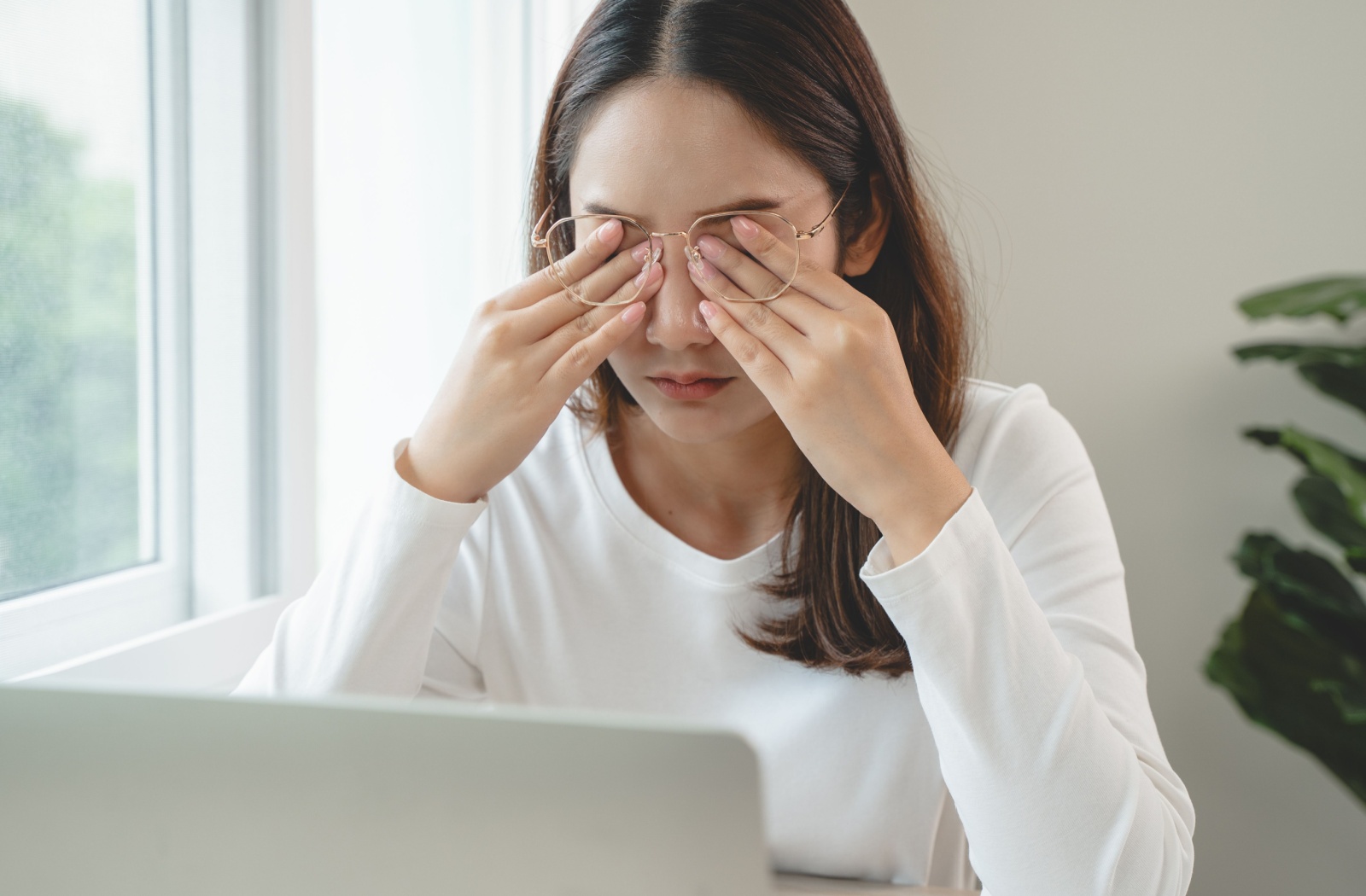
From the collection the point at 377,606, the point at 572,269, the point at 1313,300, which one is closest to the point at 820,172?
the point at 572,269

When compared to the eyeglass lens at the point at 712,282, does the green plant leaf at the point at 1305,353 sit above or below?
below

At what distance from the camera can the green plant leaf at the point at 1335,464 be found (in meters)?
1.91

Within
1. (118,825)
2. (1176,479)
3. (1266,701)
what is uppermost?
(118,825)

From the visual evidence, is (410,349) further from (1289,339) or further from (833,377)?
(1289,339)

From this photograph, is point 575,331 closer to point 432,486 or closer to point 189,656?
point 432,486

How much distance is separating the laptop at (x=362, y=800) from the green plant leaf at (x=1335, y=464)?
2.00m

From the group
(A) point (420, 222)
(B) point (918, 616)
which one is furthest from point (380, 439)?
(B) point (918, 616)

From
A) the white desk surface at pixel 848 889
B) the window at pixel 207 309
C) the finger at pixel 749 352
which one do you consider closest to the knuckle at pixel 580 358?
the finger at pixel 749 352

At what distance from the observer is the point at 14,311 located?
1024 millimetres

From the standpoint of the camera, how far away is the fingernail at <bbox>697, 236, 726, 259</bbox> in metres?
0.91

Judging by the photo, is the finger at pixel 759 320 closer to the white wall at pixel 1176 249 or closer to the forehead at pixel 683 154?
the forehead at pixel 683 154

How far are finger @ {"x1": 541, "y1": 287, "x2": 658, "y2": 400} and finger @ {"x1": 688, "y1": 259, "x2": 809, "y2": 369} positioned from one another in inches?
2.8

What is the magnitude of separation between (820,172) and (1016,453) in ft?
1.19

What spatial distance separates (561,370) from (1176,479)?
1.84 metres
